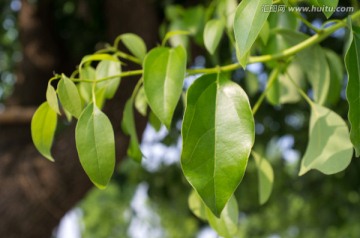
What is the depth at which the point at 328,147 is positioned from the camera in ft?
1.70

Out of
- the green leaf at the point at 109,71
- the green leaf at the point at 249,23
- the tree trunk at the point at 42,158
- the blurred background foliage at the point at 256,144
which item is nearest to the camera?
the green leaf at the point at 249,23

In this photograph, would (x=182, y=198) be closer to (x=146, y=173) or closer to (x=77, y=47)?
(x=146, y=173)

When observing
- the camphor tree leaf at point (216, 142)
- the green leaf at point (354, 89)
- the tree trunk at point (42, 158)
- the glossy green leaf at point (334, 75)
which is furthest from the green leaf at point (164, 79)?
the tree trunk at point (42, 158)

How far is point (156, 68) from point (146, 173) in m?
2.23

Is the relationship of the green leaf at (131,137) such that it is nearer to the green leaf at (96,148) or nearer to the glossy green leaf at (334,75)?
the green leaf at (96,148)

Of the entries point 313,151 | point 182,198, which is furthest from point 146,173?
point 313,151

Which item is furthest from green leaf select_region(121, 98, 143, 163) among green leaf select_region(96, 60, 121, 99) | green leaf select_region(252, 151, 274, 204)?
green leaf select_region(252, 151, 274, 204)

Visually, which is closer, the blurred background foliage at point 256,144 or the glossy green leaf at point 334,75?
the glossy green leaf at point 334,75

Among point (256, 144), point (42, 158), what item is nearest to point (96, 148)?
point (42, 158)

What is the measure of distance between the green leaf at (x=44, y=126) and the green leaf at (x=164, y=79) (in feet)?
0.34

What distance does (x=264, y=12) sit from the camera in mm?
395

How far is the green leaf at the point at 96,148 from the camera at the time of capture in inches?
17.5

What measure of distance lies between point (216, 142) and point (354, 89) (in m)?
0.11

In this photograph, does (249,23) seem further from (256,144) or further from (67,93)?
(256,144)
